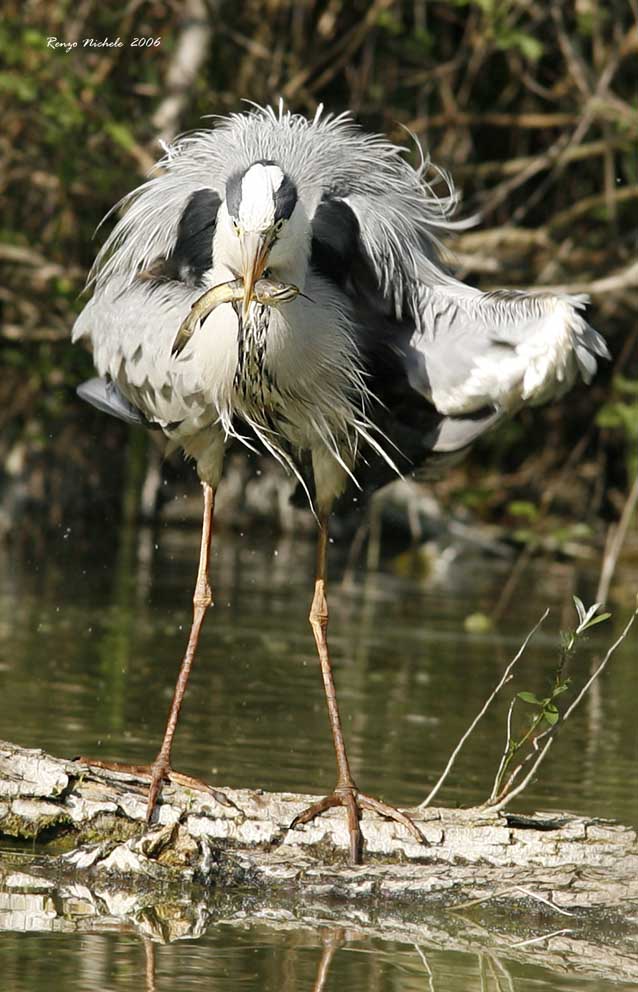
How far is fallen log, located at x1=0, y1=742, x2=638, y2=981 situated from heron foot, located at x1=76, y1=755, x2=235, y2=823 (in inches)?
1.1

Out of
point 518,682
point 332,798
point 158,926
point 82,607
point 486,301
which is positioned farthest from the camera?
point 82,607

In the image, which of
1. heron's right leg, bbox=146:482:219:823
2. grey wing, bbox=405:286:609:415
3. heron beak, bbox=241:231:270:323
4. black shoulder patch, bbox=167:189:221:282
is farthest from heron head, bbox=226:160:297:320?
heron's right leg, bbox=146:482:219:823

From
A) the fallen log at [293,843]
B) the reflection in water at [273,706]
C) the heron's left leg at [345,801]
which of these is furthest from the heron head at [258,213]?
the reflection in water at [273,706]

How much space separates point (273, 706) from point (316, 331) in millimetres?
2224

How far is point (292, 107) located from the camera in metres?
11.6

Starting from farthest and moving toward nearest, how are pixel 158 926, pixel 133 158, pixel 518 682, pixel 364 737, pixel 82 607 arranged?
pixel 133 158 → pixel 82 607 → pixel 518 682 → pixel 364 737 → pixel 158 926

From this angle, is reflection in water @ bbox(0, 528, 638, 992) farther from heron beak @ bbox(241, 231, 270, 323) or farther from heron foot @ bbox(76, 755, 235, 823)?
heron beak @ bbox(241, 231, 270, 323)

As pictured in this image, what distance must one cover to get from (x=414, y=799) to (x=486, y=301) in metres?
1.67

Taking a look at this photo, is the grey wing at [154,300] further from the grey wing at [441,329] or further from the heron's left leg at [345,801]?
the heron's left leg at [345,801]

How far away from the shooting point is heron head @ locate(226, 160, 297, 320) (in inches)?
176

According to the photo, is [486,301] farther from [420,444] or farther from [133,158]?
[133,158]

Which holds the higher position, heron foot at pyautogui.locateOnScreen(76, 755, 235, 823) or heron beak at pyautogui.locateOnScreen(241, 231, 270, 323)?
heron beak at pyautogui.locateOnScreen(241, 231, 270, 323)

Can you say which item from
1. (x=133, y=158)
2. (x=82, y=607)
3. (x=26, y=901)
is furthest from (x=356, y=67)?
(x=26, y=901)

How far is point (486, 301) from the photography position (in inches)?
203
